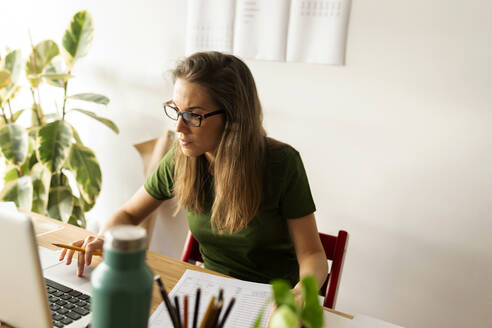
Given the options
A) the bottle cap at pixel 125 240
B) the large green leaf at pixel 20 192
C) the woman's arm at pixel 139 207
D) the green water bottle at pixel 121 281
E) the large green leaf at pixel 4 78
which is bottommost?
the large green leaf at pixel 20 192

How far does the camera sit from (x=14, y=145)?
2104 millimetres

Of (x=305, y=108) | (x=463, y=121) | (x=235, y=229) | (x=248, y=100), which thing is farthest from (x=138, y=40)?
(x=463, y=121)

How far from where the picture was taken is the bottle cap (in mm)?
537

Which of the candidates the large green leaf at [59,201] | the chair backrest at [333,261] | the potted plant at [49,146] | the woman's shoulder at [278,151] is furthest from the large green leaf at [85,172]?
the chair backrest at [333,261]

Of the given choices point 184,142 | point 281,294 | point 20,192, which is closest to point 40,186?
point 20,192

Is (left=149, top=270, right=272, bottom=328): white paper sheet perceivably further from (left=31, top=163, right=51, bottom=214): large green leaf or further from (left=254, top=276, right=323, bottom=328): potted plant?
(left=31, top=163, right=51, bottom=214): large green leaf

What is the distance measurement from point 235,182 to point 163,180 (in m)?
0.30

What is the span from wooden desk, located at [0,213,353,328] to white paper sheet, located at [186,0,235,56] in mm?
1061

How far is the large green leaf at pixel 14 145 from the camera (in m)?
2.10

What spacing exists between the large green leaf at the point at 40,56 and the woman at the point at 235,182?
3.98 ft

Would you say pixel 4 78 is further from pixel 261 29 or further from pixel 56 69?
pixel 261 29

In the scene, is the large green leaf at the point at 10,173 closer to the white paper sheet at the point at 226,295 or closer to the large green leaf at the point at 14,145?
the large green leaf at the point at 14,145

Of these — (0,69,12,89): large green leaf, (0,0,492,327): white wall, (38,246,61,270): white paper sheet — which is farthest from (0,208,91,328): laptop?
(0,69,12,89): large green leaf

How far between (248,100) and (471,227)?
1035 millimetres
